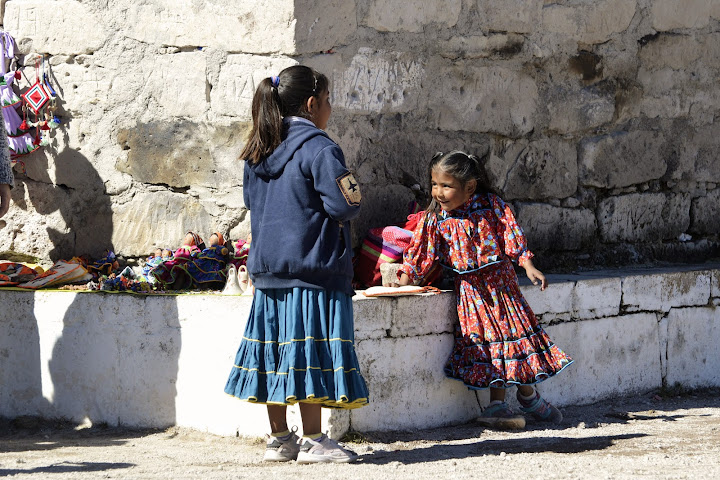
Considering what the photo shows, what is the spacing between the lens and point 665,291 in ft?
17.3

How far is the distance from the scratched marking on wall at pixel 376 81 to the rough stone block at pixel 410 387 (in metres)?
1.15

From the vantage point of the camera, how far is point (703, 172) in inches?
234

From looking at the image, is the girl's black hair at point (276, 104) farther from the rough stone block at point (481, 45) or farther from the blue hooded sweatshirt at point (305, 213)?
the rough stone block at point (481, 45)

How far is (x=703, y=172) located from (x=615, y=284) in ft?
4.40

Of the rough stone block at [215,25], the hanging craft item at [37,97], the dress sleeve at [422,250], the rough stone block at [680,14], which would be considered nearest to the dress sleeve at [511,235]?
the dress sleeve at [422,250]

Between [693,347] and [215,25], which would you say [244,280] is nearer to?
[215,25]

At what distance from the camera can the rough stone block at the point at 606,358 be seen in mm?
4902

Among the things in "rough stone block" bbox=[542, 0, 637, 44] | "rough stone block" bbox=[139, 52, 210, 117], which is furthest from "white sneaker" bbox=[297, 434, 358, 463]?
"rough stone block" bbox=[542, 0, 637, 44]

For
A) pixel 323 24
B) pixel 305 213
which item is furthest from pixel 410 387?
pixel 323 24

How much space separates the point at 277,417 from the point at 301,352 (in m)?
0.33

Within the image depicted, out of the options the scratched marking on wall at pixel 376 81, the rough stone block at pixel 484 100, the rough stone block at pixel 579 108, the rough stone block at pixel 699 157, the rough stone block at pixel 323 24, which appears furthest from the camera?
the rough stone block at pixel 699 157

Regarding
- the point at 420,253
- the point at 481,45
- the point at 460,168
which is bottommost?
the point at 420,253

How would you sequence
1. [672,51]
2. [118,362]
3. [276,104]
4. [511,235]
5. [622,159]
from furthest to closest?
1. [672,51]
2. [622,159]
3. [118,362]
4. [511,235]
5. [276,104]

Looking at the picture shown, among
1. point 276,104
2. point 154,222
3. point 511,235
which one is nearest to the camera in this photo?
point 276,104
